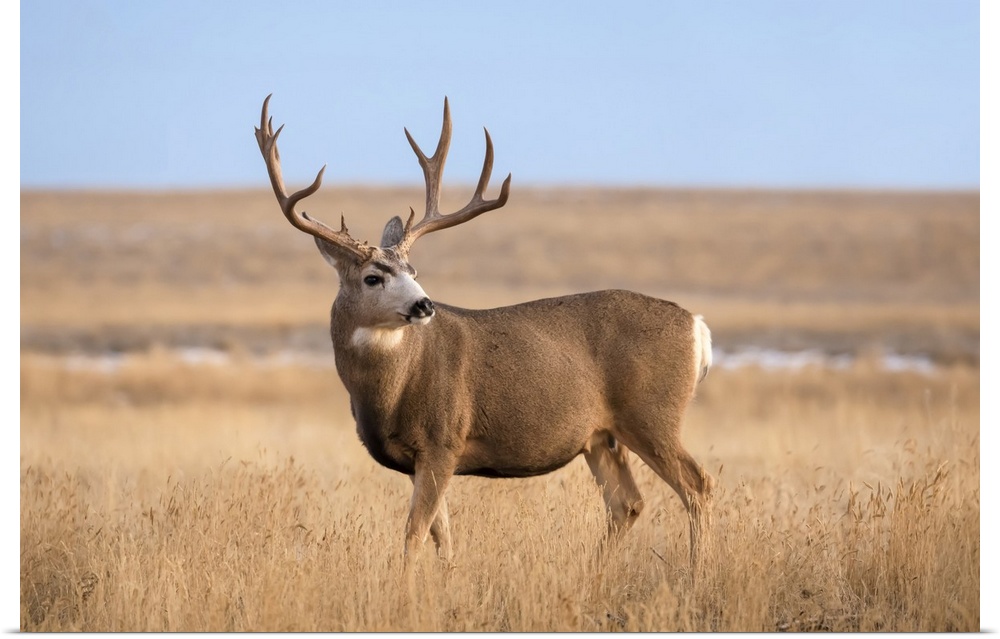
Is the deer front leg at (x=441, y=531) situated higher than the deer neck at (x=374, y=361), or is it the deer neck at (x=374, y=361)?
the deer neck at (x=374, y=361)

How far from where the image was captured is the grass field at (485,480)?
637 centimetres

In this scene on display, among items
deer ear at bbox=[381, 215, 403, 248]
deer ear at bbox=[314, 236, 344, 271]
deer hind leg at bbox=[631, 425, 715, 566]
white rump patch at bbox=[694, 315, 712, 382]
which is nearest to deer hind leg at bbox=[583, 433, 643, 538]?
deer hind leg at bbox=[631, 425, 715, 566]

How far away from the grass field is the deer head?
123cm

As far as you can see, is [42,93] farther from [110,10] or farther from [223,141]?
[223,141]

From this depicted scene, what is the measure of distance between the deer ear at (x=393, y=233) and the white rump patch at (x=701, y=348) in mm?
1930

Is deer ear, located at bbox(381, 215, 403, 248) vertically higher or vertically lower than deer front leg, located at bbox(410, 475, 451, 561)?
→ higher

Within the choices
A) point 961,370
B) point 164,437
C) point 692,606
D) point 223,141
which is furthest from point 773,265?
point 692,606

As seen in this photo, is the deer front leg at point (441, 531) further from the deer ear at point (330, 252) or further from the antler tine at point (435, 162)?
the antler tine at point (435, 162)

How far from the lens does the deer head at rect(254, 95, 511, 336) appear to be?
6602mm

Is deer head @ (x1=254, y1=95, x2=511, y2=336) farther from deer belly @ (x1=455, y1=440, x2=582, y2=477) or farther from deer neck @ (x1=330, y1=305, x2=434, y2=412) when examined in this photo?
deer belly @ (x1=455, y1=440, x2=582, y2=477)

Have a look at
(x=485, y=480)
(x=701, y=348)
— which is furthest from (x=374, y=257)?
(x=485, y=480)

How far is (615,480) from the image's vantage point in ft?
25.6

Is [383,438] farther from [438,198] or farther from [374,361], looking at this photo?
[438,198]

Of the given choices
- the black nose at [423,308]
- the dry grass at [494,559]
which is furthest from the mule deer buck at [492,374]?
the dry grass at [494,559]
